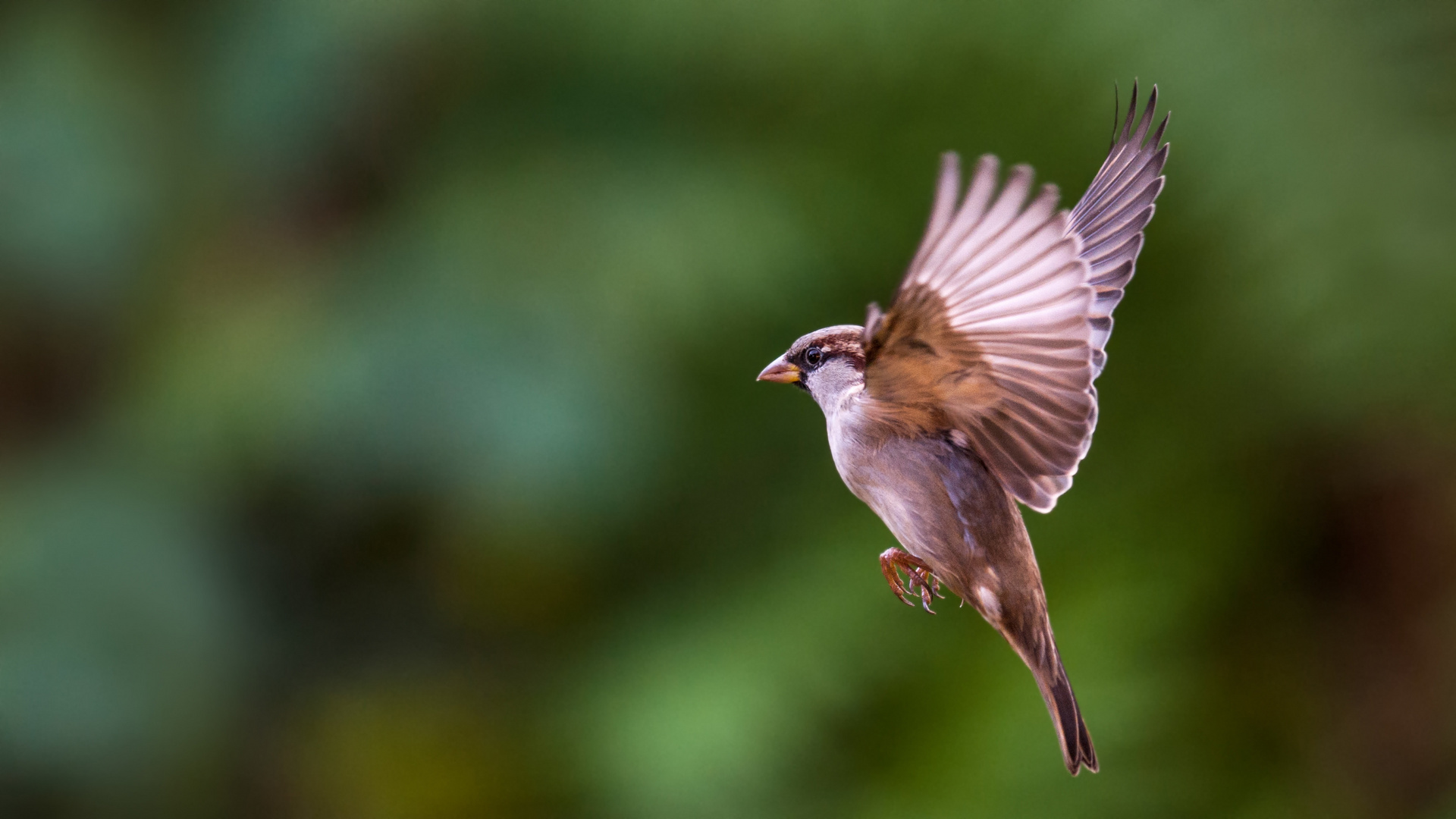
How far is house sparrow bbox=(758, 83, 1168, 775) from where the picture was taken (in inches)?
20.4

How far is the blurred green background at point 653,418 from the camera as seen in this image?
2248mm

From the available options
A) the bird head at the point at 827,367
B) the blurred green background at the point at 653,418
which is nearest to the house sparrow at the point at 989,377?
the bird head at the point at 827,367

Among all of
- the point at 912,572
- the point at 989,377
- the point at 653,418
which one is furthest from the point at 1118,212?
the point at 653,418

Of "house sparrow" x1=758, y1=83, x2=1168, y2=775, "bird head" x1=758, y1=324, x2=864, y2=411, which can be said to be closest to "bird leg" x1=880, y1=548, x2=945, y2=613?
"house sparrow" x1=758, y1=83, x2=1168, y2=775

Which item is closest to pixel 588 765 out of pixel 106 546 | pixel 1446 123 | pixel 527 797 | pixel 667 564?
pixel 527 797

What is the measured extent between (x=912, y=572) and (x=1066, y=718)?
146mm

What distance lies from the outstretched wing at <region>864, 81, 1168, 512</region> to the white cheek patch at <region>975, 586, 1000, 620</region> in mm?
122

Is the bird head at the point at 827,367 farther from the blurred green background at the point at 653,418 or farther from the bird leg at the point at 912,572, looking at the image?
the blurred green background at the point at 653,418

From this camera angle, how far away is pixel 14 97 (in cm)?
267

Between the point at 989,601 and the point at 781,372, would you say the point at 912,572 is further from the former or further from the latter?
the point at 781,372

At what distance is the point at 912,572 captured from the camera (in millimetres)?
832

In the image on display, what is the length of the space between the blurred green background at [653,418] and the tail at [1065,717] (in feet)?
4.52

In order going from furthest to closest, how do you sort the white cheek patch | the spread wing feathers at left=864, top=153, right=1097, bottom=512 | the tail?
1. the white cheek patch
2. the tail
3. the spread wing feathers at left=864, top=153, right=1097, bottom=512

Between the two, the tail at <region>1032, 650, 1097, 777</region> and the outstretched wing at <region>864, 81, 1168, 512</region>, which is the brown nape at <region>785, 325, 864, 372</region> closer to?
the outstretched wing at <region>864, 81, 1168, 512</region>
